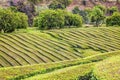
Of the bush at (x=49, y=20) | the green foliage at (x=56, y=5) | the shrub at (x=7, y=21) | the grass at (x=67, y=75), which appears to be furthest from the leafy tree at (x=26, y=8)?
the grass at (x=67, y=75)

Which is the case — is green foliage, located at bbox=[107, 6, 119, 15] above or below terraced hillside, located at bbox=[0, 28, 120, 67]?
below

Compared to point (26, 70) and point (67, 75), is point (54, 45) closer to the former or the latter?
point (26, 70)

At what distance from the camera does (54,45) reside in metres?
67.8

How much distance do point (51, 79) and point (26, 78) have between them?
149 inches

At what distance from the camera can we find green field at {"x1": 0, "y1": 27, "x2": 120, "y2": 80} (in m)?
27.9

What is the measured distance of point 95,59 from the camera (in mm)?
36906

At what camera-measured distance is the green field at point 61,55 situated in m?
27.9

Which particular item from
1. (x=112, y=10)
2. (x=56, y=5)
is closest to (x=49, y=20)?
(x=56, y=5)

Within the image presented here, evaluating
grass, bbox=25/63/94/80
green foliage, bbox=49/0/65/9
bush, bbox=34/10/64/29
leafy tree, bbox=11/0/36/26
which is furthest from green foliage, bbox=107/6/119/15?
grass, bbox=25/63/94/80

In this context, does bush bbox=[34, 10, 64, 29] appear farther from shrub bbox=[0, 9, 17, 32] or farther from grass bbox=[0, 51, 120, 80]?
grass bbox=[0, 51, 120, 80]

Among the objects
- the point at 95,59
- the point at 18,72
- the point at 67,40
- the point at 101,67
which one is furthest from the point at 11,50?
the point at 101,67

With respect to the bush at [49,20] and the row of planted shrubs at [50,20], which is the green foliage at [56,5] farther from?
the bush at [49,20]

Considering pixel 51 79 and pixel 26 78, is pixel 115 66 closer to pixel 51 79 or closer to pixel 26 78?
pixel 51 79

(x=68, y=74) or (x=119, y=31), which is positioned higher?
(x=68, y=74)
